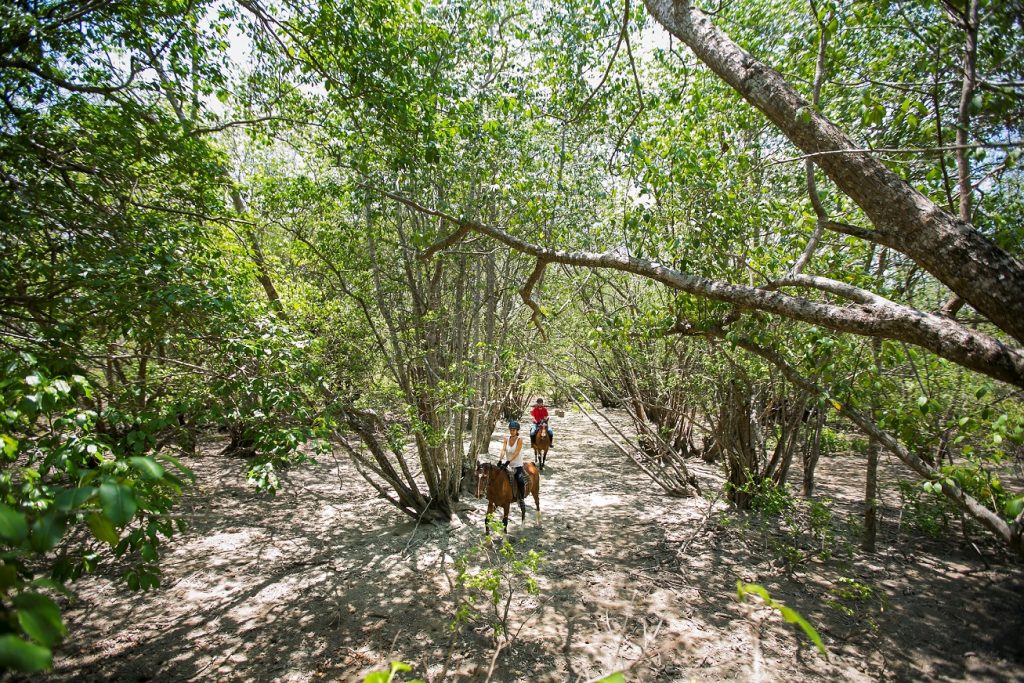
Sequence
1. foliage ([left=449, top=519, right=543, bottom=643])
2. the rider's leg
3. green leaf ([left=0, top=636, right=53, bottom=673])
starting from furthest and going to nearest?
the rider's leg < foliage ([left=449, top=519, right=543, bottom=643]) < green leaf ([left=0, top=636, right=53, bottom=673])

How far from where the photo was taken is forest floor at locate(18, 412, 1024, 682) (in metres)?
3.91

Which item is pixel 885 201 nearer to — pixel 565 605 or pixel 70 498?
pixel 70 498

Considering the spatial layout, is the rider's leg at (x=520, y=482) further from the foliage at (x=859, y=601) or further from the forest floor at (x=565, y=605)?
the foliage at (x=859, y=601)

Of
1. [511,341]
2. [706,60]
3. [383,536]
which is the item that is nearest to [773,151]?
[706,60]

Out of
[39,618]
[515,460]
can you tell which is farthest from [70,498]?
[515,460]

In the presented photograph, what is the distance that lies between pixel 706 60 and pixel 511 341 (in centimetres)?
745

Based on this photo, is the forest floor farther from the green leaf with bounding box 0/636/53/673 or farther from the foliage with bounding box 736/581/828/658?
the green leaf with bounding box 0/636/53/673

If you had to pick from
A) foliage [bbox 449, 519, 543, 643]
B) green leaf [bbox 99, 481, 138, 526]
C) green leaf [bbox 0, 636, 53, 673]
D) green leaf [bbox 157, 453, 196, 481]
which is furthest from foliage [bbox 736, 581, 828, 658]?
foliage [bbox 449, 519, 543, 643]

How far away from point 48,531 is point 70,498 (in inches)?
2.5

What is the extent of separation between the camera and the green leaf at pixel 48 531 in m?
0.85

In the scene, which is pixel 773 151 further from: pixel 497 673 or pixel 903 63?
pixel 497 673

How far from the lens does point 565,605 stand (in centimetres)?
482

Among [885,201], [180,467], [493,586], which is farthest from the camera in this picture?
[493,586]

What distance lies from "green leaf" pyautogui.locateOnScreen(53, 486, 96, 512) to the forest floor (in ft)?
8.55
